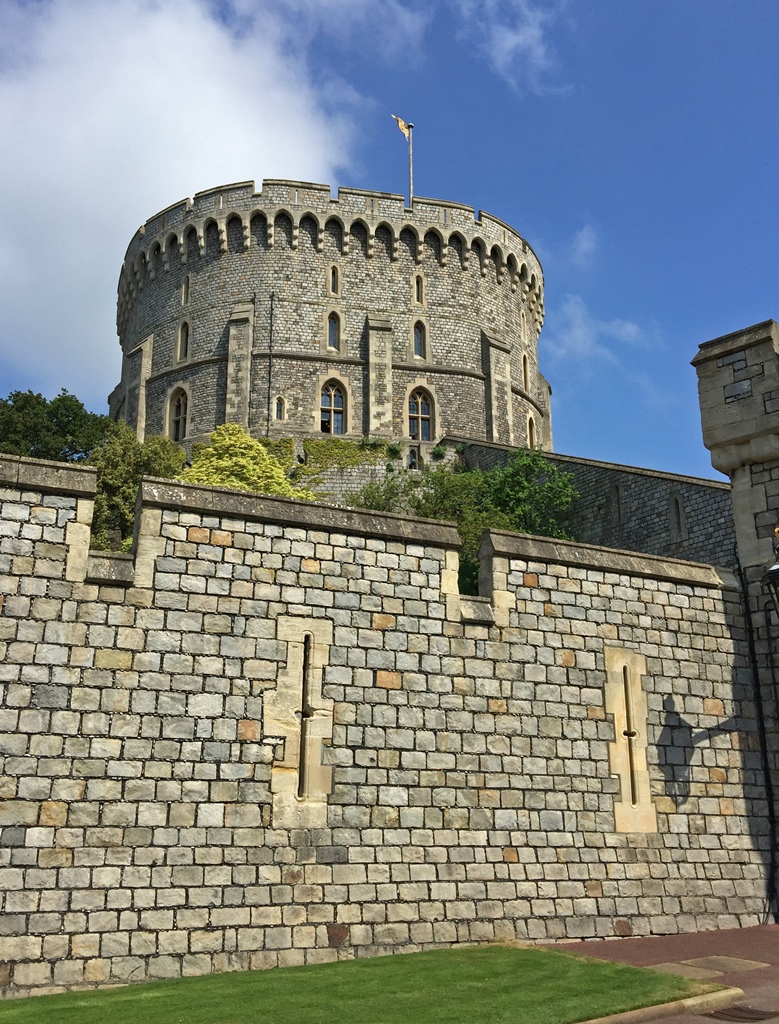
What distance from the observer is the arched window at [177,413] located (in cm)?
4631

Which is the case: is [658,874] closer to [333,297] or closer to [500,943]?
[500,943]

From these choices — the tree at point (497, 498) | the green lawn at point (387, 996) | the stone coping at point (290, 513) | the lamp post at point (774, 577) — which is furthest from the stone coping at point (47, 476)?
the tree at point (497, 498)

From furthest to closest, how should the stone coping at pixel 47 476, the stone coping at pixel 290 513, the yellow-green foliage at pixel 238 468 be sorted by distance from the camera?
the yellow-green foliage at pixel 238 468
the stone coping at pixel 290 513
the stone coping at pixel 47 476

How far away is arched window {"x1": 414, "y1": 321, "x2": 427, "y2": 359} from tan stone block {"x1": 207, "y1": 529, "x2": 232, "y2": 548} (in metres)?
37.9

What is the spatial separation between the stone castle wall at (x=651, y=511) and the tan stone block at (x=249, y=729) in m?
16.6

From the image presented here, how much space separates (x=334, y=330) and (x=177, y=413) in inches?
323

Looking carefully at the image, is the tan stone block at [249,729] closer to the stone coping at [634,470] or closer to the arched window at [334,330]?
the stone coping at [634,470]

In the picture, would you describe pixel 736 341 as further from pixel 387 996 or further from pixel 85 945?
pixel 85 945

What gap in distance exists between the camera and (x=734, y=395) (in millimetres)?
13297

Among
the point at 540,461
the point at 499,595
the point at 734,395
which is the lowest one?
the point at 499,595

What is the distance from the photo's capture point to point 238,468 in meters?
31.3

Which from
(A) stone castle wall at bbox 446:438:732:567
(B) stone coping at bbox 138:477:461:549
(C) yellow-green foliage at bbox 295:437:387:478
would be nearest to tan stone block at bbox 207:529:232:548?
(B) stone coping at bbox 138:477:461:549

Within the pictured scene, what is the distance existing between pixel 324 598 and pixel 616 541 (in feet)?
68.3

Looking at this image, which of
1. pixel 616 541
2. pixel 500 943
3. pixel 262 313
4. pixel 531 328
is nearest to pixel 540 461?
pixel 616 541
